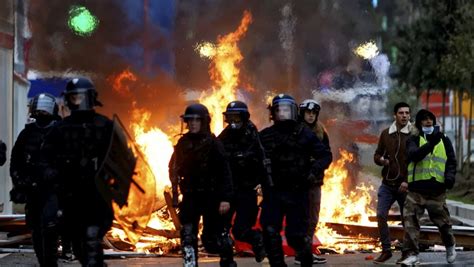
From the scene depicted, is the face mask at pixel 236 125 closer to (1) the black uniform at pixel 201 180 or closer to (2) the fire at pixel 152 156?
(1) the black uniform at pixel 201 180

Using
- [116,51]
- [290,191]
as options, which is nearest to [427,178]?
[290,191]

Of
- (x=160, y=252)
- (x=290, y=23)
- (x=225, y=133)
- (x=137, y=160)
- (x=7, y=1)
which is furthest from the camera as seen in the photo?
(x=290, y=23)

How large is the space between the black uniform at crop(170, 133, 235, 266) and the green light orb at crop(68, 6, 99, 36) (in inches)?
224

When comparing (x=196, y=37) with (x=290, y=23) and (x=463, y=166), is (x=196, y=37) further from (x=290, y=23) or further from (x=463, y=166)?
(x=463, y=166)

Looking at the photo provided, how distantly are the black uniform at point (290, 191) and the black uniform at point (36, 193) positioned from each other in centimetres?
192

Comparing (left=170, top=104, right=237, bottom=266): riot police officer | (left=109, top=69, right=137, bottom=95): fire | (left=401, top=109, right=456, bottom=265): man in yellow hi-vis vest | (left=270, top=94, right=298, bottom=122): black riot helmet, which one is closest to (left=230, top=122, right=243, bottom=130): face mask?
(left=270, top=94, right=298, bottom=122): black riot helmet

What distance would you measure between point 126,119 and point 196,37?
1538 millimetres

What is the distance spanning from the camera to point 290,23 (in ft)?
50.5

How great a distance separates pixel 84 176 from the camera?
308 inches

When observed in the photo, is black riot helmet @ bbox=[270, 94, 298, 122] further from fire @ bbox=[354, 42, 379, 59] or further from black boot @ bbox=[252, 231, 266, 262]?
fire @ bbox=[354, 42, 379, 59]

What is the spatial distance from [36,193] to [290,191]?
2.20 m

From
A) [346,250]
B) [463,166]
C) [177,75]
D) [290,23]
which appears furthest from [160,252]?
[463,166]

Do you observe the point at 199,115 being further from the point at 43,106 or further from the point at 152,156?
the point at 152,156

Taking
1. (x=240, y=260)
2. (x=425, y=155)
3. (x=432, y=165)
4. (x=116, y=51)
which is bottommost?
(x=240, y=260)
